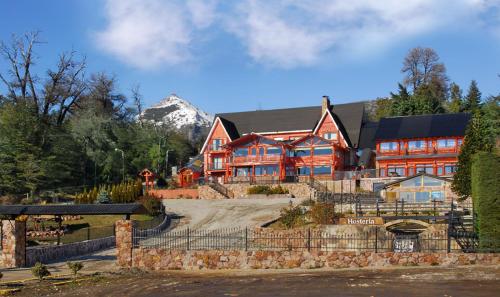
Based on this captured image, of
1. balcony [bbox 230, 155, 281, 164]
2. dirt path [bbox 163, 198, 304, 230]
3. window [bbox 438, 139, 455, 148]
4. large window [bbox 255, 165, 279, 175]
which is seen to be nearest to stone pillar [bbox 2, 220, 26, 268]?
dirt path [bbox 163, 198, 304, 230]

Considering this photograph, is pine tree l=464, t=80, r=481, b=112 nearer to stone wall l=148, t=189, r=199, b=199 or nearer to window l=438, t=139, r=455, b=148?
window l=438, t=139, r=455, b=148

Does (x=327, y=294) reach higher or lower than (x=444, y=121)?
lower

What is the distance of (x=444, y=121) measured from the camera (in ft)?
228

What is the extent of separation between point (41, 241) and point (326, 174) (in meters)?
37.6

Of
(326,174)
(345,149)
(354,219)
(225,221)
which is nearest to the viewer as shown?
(354,219)

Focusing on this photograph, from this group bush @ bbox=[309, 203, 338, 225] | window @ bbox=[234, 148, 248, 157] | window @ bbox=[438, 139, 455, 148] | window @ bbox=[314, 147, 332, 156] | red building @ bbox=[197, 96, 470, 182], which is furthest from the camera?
window @ bbox=[234, 148, 248, 157]

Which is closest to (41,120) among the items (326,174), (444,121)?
(326,174)

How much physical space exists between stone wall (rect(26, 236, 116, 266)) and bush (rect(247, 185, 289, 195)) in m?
22.8

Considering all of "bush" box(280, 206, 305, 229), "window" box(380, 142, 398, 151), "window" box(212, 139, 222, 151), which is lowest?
"bush" box(280, 206, 305, 229)

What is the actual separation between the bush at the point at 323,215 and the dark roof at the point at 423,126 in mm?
31097

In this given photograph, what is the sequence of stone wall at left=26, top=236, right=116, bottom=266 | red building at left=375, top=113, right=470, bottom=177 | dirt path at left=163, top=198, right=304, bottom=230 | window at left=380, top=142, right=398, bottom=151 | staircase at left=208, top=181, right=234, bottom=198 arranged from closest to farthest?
stone wall at left=26, top=236, right=116, bottom=266
dirt path at left=163, top=198, right=304, bottom=230
staircase at left=208, top=181, right=234, bottom=198
red building at left=375, top=113, right=470, bottom=177
window at left=380, top=142, right=398, bottom=151

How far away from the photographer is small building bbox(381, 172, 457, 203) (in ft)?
165

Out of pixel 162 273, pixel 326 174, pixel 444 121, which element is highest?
pixel 444 121

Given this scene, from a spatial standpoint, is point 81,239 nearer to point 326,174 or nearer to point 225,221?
point 225,221
